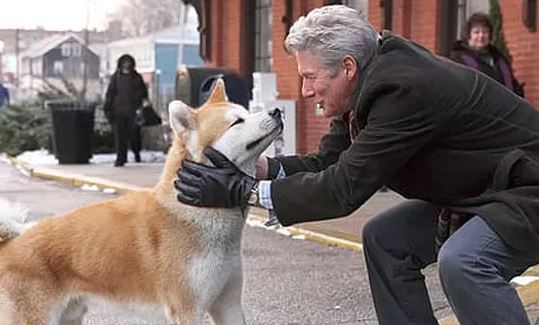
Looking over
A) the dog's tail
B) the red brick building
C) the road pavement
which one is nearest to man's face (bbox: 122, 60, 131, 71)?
the red brick building

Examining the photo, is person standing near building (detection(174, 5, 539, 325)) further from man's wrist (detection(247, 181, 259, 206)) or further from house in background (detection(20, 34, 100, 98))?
house in background (detection(20, 34, 100, 98))

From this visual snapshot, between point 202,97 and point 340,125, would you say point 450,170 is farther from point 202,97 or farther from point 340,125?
point 202,97

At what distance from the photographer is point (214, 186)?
396 cm

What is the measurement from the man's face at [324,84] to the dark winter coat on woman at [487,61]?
4.91 meters

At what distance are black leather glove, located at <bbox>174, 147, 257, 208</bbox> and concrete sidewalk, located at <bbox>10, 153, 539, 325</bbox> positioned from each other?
212 centimetres

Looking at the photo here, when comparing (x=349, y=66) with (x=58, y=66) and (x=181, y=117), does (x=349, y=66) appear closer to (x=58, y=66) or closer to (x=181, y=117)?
(x=181, y=117)

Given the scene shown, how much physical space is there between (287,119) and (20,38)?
6178cm

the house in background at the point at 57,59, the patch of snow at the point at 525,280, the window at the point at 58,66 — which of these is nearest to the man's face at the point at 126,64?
the patch of snow at the point at 525,280

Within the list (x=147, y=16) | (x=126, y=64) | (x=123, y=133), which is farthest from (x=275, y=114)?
(x=147, y=16)

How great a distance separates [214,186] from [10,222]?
1421 millimetres

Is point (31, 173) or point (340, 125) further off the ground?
point (340, 125)

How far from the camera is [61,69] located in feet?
175

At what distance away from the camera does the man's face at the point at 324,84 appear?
12.1 feet

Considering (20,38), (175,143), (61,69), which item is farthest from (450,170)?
(20,38)
